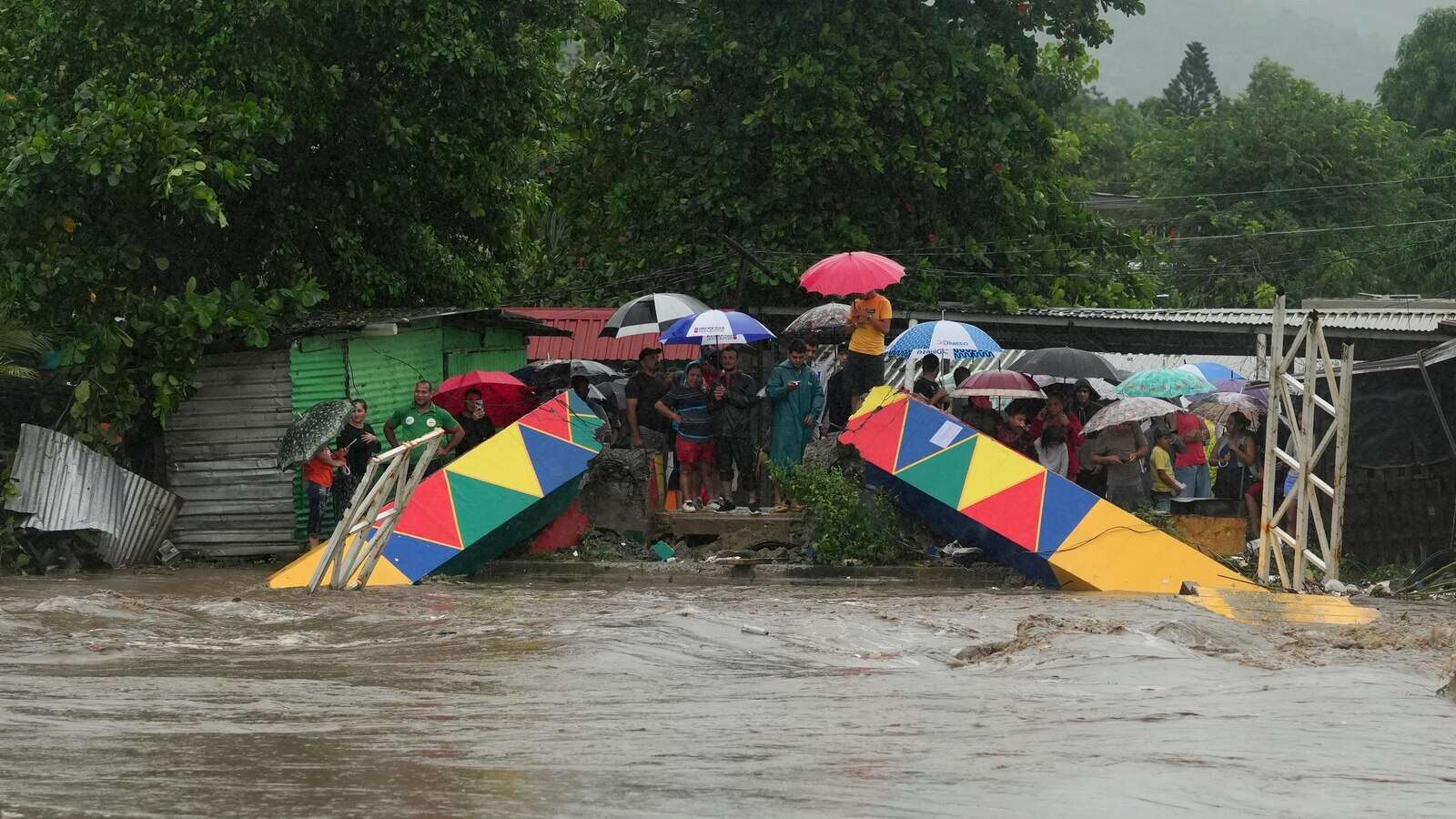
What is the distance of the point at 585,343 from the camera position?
31.4m

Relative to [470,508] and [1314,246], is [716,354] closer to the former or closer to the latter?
[470,508]

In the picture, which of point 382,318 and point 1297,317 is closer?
point 382,318

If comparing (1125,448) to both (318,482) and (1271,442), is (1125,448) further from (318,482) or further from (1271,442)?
(318,482)

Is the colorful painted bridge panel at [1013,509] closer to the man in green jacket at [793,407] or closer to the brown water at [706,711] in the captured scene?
the man in green jacket at [793,407]

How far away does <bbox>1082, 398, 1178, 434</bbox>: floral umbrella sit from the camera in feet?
55.0

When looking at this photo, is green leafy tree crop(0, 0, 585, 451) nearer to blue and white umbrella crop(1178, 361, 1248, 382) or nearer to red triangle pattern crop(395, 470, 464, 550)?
red triangle pattern crop(395, 470, 464, 550)

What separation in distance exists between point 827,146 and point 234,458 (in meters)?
9.07

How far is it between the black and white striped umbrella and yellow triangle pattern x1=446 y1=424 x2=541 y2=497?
4360 mm

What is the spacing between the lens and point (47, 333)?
17688 millimetres

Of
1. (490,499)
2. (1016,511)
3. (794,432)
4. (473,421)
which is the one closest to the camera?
(1016,511)

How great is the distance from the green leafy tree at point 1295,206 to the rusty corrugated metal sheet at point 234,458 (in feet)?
90.1

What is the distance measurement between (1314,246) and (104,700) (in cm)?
3746

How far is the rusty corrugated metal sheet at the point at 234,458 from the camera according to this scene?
1819cm

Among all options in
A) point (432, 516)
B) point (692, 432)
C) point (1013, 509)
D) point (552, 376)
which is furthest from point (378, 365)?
point (1013, 509)
